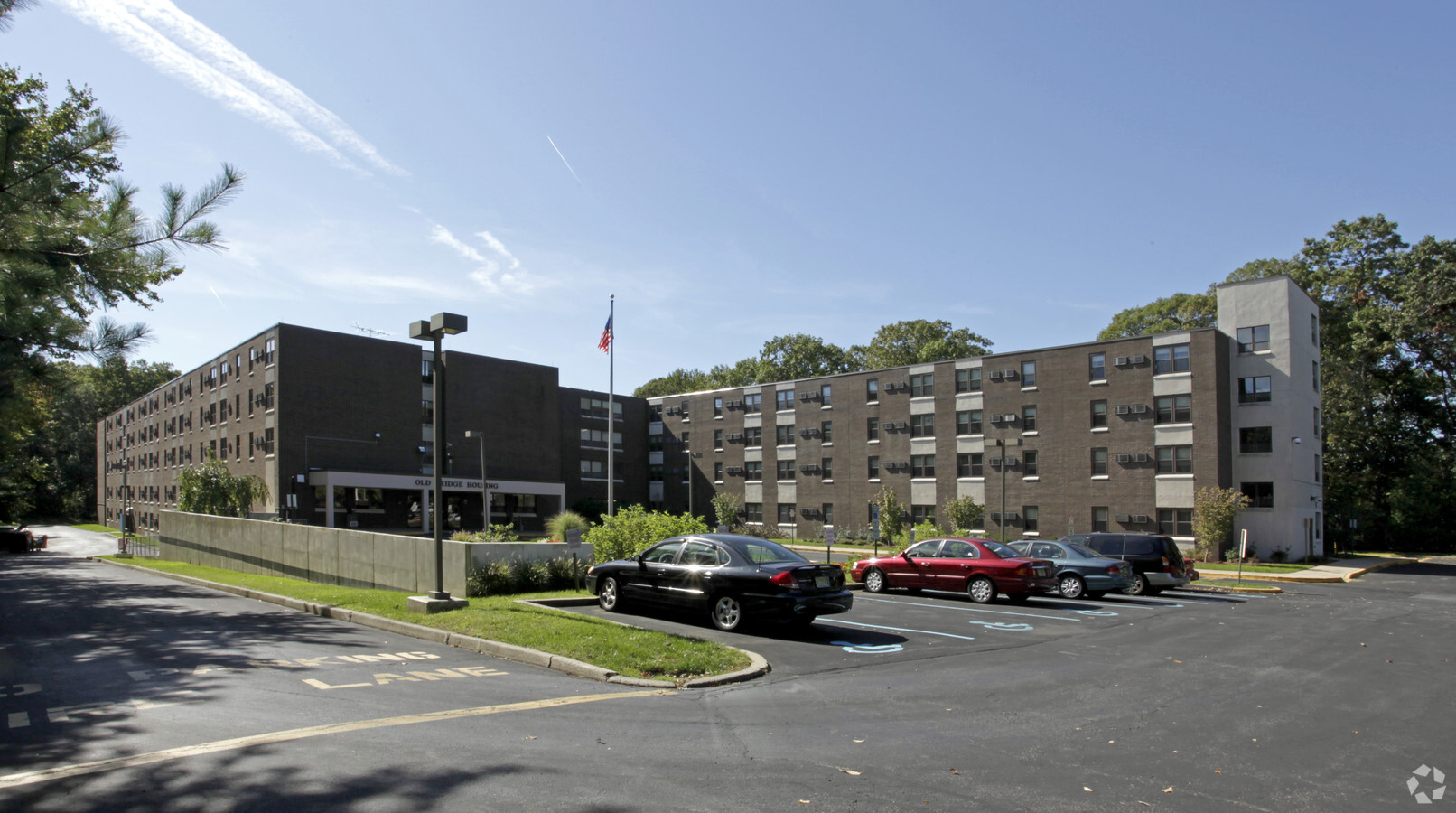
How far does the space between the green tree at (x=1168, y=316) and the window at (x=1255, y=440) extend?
14257 mm

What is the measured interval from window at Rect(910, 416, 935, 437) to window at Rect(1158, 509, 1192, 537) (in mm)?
13661

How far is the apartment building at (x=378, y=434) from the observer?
156ft

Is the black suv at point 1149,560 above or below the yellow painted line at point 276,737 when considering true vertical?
below

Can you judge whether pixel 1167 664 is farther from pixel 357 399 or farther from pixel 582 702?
pixel 357 399

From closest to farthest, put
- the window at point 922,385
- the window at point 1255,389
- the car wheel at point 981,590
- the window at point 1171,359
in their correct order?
the car wheel at point 981,590
the window at point 1255,389
the window at point 1171,359
the window at point 922,385

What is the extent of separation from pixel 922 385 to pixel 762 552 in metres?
40.1

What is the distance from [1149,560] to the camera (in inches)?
866

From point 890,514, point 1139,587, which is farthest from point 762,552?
point 890,514

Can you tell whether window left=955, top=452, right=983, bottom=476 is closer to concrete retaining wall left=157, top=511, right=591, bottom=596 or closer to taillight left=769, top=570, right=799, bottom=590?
concrete retaining wall left=157, top=511, right=591, bottom=596

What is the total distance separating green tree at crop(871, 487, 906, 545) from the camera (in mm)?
49094

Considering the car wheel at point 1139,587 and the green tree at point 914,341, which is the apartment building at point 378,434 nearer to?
the green tree at point 914,341

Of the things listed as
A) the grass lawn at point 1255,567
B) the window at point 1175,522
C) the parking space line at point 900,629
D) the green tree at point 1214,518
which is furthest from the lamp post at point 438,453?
the window at point 1175,522

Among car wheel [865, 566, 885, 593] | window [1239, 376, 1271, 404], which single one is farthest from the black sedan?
window [1239, 376, 1271, 404]

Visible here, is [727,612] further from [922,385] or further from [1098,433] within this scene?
[922,385]
